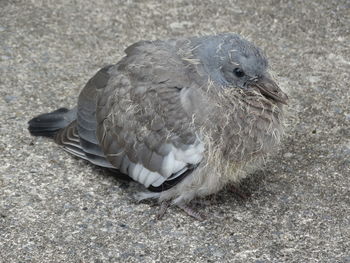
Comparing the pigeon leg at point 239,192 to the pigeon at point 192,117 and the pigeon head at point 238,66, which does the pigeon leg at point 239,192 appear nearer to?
the pigeon at point 192,117

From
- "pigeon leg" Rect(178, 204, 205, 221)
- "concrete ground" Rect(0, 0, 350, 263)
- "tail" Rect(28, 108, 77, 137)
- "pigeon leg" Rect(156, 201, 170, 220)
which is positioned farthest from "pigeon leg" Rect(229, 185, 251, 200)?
"tail" Rect(28, 108, 77, 137)

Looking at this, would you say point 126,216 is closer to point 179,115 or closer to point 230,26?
point 179,115

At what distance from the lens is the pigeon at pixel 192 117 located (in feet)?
12.7

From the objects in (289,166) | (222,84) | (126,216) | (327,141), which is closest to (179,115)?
(222,84)

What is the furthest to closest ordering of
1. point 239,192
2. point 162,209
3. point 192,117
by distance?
1. point 239,192
2. point 162,209
3. point 192,117

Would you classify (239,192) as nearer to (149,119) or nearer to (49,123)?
(149,119)

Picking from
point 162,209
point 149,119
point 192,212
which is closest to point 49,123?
point 149,119

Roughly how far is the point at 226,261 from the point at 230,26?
2799 mm

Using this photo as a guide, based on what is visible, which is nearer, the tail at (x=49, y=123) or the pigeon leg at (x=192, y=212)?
the pigeon leg at (x=192, y=212)

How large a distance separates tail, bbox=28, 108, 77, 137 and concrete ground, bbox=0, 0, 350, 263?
2.5 inches

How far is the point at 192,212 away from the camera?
4.09 meters

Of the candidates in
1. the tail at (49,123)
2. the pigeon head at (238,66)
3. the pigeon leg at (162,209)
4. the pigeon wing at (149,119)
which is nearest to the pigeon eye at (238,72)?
the pigeon head at (238,66)

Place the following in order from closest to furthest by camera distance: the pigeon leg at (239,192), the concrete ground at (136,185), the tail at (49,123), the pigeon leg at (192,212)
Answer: the concrete ground at (136,185) < the pigeon leg at (192,212) < the pigeon leg at (239,192) < the tail at (49,123)

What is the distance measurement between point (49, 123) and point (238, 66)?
1536mm
